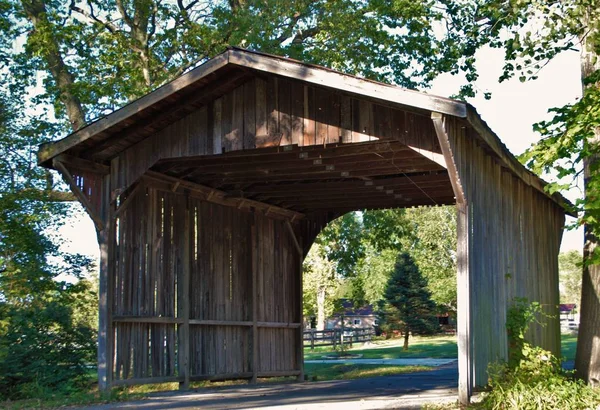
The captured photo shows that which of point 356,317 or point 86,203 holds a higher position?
point 86,203

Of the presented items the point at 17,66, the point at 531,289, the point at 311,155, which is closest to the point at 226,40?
the point at 17,66

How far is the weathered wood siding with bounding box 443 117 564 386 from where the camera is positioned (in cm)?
1126

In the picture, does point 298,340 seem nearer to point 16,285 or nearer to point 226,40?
point 16,285

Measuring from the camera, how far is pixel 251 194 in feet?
57.1

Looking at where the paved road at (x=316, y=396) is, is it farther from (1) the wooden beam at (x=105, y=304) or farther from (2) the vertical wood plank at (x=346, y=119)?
(2) the vertical wood plank at (x=346, y=119)

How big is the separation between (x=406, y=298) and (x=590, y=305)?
24376 mm

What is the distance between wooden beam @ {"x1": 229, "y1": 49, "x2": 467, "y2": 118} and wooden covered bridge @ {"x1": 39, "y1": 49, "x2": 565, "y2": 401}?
0.02 m

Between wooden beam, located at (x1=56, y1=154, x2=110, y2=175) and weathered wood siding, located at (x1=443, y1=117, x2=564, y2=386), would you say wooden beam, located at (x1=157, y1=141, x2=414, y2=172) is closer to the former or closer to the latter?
wooden beam, located at (x1=56, y1=154, x2=110, y2=175)

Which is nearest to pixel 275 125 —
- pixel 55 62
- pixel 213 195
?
pixel 213 195

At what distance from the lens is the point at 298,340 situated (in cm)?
1948

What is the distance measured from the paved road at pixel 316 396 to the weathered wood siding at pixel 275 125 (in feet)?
11.9

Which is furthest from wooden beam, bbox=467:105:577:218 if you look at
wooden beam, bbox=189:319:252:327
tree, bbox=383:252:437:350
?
tree, bbox=383:252:437:350

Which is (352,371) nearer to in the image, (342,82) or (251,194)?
(251,194)

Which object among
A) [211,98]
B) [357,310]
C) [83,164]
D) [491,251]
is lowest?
[357,310]
